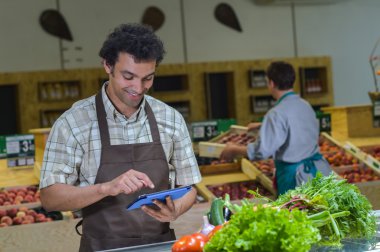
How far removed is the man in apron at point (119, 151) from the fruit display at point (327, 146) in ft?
12.3

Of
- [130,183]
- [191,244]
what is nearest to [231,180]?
[130,183]

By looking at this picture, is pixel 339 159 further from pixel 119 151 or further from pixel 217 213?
pixel 217 213

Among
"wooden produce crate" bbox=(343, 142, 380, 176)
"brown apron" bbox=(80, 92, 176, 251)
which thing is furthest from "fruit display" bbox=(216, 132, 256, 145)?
"brown apron" bbox=(80, 92, 176, 251)

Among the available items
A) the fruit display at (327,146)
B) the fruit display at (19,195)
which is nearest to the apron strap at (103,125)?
the fruit display at (19,195)

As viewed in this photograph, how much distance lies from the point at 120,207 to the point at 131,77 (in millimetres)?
516

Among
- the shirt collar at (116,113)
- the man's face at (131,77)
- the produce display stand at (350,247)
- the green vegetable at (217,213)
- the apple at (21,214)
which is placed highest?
the man's face at (131,77)

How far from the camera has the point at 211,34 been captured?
10.8m

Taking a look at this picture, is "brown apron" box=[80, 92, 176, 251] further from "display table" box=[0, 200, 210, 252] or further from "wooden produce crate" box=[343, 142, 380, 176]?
"wooden produce crate" box=[343, 142, 380, 176]

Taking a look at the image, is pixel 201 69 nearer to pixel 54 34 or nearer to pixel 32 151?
pixel 54 34

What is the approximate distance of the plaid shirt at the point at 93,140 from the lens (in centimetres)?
255

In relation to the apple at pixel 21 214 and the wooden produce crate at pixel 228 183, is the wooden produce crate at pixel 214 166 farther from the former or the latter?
the apple at pixel 21 214

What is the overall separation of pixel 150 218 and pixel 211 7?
843 centimetres

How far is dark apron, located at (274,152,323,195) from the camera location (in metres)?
4.70

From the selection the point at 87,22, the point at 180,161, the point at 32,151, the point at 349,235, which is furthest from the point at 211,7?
the point at 349,235
